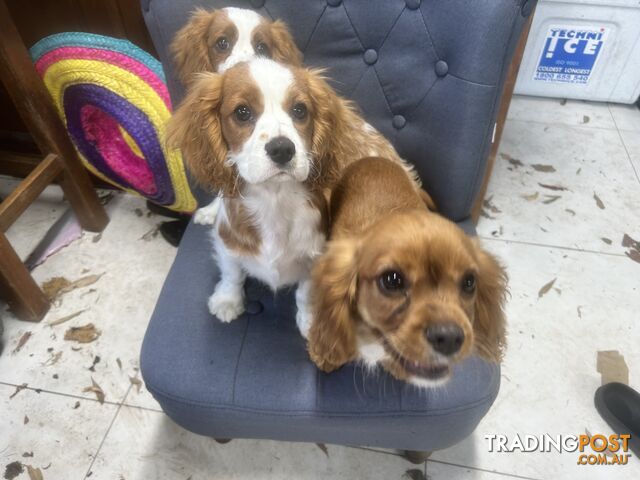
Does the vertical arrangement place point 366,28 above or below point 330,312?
above

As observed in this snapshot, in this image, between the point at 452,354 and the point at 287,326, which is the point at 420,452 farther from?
the point at 452,354

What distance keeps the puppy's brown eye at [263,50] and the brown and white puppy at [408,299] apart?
0.60m

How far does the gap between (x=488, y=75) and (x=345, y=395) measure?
0.95m

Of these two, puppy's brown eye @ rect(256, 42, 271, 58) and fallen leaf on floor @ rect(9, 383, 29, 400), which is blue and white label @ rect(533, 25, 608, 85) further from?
fallen leaf on floor @ rect(9, 383, 29, 400)

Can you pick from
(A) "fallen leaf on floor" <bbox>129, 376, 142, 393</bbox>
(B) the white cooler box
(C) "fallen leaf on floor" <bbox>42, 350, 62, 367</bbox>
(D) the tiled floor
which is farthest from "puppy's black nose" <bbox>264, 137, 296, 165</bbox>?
(B) the white cooler box

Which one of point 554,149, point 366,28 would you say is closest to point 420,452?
point 366,28

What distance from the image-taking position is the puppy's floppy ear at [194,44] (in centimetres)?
138

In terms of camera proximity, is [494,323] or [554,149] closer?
[494,323]

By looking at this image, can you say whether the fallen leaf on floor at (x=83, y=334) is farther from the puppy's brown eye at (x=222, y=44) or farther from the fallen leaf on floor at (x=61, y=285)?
the puppy's brown eye at (x=222, y=44)

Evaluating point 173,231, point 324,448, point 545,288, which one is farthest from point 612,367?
point 173,231

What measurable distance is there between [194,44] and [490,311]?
3.73 ft

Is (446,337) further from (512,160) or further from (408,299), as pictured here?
(512,160)

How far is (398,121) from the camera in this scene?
154cm

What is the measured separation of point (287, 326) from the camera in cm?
129
